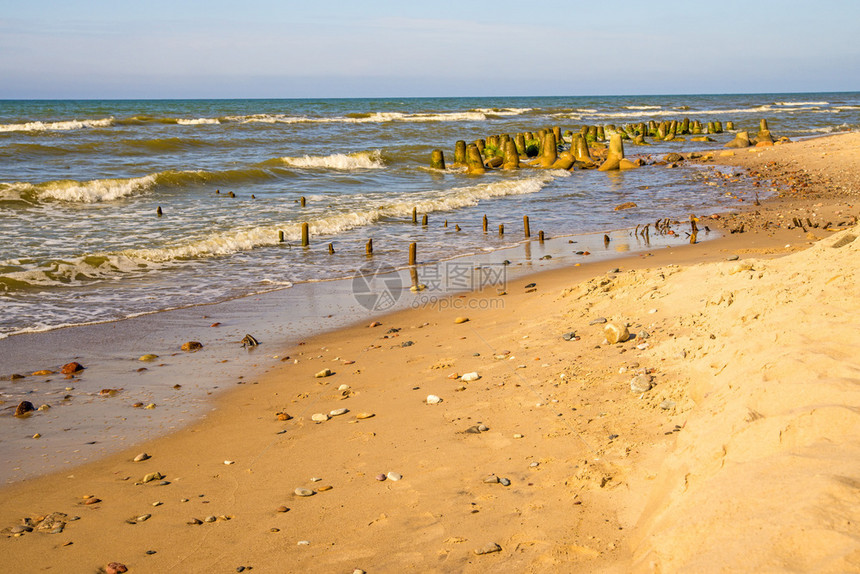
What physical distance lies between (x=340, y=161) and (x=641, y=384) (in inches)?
957

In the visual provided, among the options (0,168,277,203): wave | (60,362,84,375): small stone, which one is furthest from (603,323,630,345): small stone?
(0,168,277,203): wave

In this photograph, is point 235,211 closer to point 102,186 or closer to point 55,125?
point 102,186

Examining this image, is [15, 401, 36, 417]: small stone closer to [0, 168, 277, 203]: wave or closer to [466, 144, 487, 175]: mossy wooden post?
[0, 168, 277, 203]: wave

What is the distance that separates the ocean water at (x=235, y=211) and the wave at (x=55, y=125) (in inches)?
208

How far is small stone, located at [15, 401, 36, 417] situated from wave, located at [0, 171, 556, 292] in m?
5.07

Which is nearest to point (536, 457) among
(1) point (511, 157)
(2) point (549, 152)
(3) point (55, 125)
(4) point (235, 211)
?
(4) point (235, 211)

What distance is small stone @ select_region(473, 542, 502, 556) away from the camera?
3.52m

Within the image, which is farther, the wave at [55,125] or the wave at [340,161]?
the wave at [55,125]

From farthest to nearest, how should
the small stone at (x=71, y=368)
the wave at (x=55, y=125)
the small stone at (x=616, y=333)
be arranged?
the wave at (x=55, y=125), the small stone at (x=71, y=368), the small stone at (x=616, y=333)

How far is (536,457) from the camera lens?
446 cm

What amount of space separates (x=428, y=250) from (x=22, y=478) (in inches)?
354

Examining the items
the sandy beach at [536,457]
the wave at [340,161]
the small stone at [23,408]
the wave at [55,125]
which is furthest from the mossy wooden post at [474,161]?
the wave at [55,125]

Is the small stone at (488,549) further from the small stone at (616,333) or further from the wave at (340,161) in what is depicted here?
the wave at (340,161)

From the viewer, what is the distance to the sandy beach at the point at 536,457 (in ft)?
9.82
